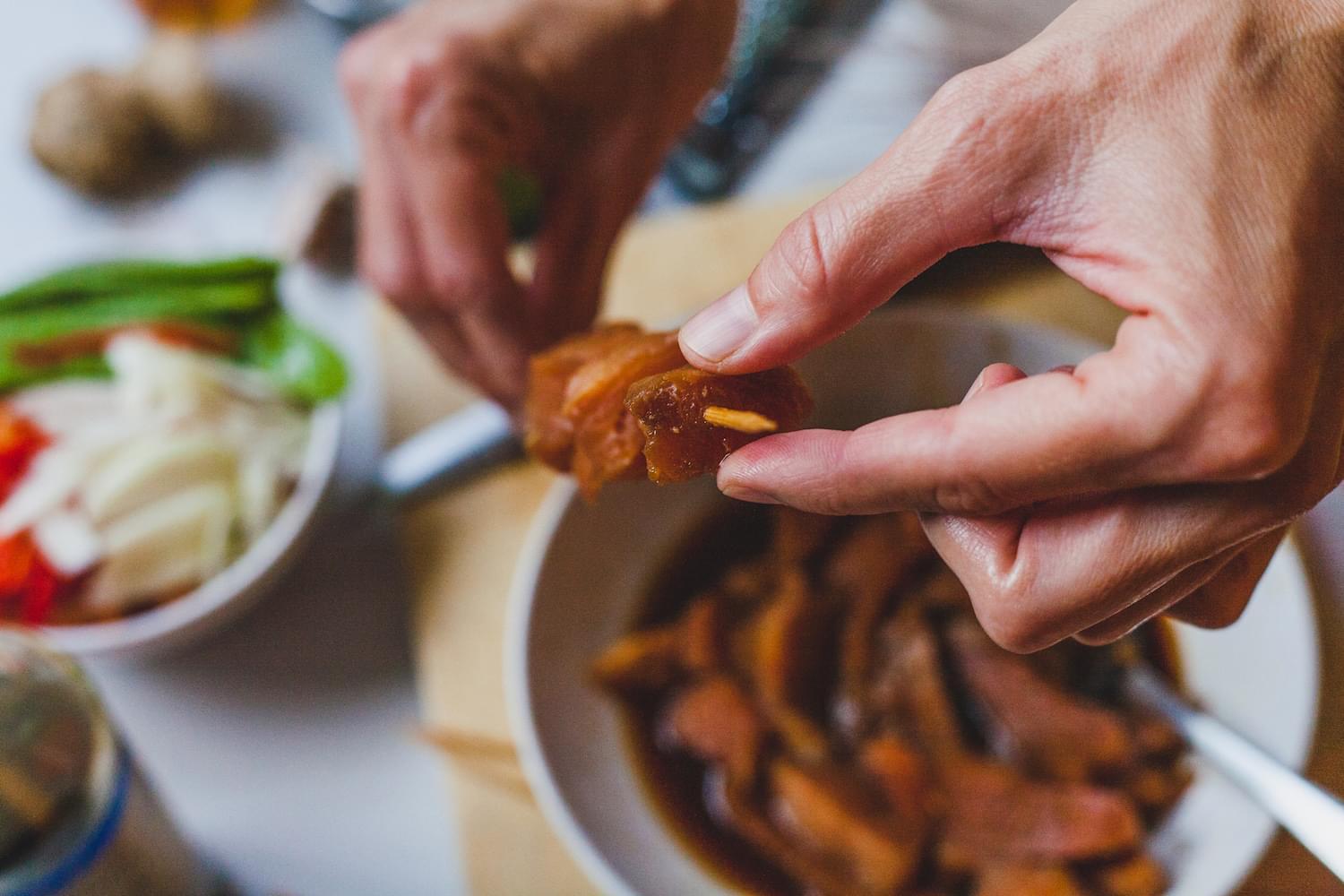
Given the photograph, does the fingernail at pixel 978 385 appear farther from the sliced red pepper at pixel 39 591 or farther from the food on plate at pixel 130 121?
the food on plate at pixel 130 121

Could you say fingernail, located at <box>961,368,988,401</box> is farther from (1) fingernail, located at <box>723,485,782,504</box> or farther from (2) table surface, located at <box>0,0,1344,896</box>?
(2) table surface, located at <box>0,0,1344,896</box>

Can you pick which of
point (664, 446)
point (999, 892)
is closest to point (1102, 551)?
point (664, 446)

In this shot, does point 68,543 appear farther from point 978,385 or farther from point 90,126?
point 978,385

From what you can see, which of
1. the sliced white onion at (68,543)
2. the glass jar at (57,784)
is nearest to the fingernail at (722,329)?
the glass jar at (57,784)

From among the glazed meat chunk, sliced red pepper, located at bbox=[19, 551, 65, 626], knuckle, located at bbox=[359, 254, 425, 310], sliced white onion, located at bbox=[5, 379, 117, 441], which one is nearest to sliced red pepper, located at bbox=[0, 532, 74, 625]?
sliced red pepper, located at bbox=[19, 551, 65, 626]

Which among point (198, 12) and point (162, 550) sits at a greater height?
point (198, 12)

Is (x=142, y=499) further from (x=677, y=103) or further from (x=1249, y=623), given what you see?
(x=1249, y=623)

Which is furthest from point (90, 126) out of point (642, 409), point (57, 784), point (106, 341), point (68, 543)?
point (642, 409)
